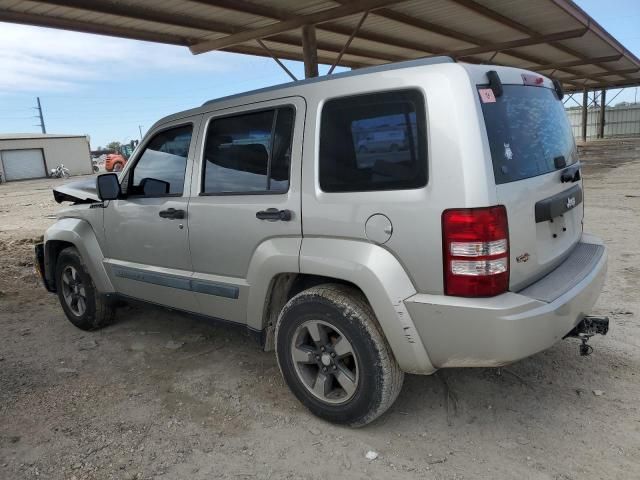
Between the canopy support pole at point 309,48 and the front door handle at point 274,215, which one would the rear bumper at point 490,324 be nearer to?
the front door handle at point 274,215

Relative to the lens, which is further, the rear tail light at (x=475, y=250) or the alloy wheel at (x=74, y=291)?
the alloy wheel at (x=74, y=291)

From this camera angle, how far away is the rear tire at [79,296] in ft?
14.8

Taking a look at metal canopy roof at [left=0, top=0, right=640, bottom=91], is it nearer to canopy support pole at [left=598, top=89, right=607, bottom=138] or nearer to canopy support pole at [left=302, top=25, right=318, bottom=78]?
canopy support pole at [left=302, top=25, right=318, bottom=78]

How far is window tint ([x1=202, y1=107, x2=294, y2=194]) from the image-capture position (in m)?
2.99

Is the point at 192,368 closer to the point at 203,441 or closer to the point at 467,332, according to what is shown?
the point at 203,441

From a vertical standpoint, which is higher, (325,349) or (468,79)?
(468,79)

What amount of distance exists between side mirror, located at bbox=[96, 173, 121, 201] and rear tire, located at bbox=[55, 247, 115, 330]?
932 millimetres

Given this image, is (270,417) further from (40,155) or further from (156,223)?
(40,155)

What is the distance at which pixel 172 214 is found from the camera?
11.6 ft

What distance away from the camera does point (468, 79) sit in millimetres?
2371

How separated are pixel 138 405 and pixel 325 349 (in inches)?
54.3

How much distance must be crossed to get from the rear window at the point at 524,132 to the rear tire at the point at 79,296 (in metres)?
3.55

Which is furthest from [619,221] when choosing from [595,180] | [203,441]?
[203,441]

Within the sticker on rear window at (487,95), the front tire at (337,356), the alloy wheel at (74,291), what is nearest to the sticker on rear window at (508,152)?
the sticker on rear window at (487,95)
